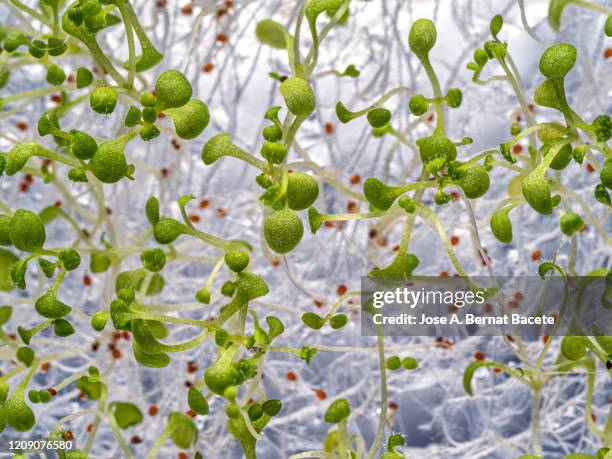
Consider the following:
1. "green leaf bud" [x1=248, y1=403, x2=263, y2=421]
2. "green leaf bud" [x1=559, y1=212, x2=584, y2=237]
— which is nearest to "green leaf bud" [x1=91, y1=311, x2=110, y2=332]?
"green leaf bud" [x1=248, y1=403, x2=263, y2=421]

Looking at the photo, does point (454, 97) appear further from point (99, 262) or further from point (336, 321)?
point (99, 262)

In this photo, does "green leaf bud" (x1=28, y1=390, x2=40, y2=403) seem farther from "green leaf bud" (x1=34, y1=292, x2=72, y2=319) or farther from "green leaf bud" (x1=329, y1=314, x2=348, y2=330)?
"green leaf bud" (x1=329, y1=314, x2=348, y2=330)

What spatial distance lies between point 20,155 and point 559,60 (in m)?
0.44

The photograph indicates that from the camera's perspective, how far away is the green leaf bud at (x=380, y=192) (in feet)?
2.15

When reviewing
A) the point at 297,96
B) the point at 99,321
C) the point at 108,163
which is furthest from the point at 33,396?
the point at 297,96

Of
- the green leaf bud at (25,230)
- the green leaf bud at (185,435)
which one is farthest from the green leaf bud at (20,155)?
the green leaf bud at (185,435)

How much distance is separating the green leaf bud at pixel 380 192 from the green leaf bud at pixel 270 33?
0.36 m

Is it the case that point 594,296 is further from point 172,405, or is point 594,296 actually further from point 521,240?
point 172,405

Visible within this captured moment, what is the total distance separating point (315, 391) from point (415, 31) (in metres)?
0.58

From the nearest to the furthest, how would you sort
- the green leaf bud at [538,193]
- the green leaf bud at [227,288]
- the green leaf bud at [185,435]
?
A: 1. the green leaf bud at [538,193]
2. the green leaf bud at [227,288]
3. the green leaf bud at [185,435]

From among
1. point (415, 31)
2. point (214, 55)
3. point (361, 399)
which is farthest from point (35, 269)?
point (415, 31)

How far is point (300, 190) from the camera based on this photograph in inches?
24.9

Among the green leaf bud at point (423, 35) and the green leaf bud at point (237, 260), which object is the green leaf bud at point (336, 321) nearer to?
the green leaf bud at point (237, 260)

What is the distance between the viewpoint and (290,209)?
641mm
